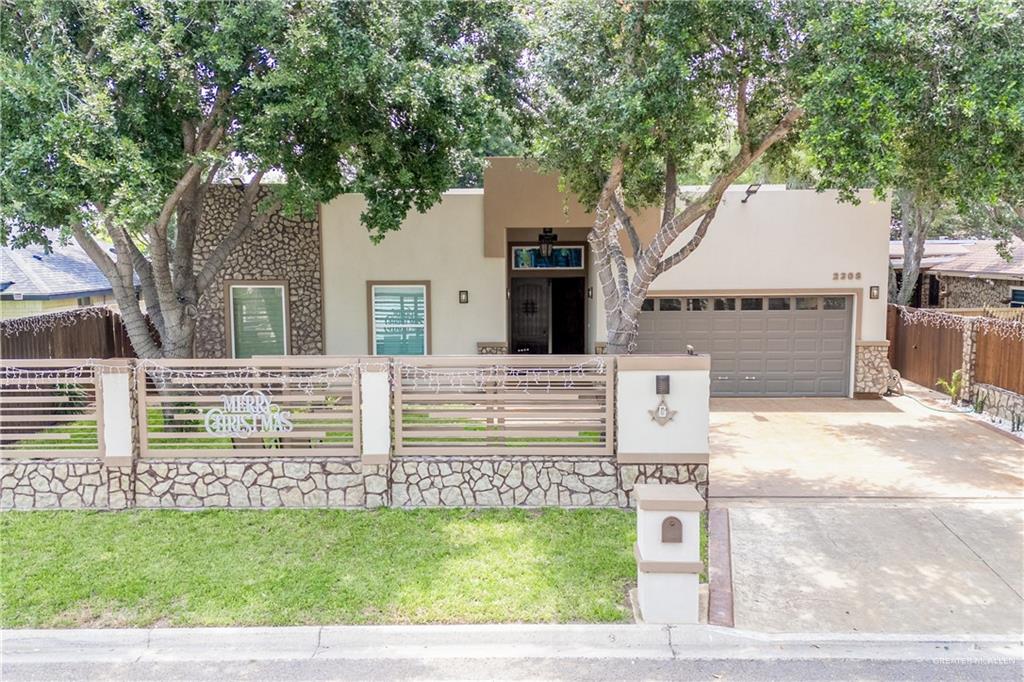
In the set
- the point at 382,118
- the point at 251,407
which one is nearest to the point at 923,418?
the point at 382,118

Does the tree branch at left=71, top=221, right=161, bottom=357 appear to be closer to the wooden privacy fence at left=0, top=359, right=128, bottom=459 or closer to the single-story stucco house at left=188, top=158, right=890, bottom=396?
the single-story stucco house at left=188, top=158, right=890, bottom=396

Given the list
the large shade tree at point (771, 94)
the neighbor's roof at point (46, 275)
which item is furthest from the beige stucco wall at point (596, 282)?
the neighbor's roof at point (46, 275)

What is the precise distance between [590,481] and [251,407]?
3.68 metres

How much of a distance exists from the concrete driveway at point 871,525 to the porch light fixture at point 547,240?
16.9 ft

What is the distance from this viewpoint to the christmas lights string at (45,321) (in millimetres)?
10963

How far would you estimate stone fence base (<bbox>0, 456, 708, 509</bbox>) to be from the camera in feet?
24.5

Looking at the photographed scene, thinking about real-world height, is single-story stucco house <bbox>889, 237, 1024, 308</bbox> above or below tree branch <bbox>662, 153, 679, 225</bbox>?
below

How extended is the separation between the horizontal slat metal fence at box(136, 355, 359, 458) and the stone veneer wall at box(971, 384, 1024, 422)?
10.4 meters

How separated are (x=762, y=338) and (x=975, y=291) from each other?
1196 cm

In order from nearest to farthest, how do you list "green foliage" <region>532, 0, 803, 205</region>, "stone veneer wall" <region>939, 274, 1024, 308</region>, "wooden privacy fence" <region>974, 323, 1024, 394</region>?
"green foliage" <region>532, 0, 803, 205</region> → "wooden privacy fence" <region>974, 323, 1024, 394</region> → "stone veneer wall" <region>939, 274, 1024, 308</region>

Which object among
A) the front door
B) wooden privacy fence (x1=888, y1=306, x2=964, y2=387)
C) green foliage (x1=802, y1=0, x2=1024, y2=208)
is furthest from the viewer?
the front door

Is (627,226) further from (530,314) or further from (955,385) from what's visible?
(955,385)

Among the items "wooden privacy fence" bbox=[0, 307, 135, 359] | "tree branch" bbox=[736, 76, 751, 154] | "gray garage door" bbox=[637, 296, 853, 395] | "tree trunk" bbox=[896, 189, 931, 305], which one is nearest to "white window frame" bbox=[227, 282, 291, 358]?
"wooden privacy fence" bbox=[0, 307, 135, 359]

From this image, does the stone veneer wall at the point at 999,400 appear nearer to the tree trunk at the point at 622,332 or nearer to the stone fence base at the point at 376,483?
the tree trunk at the point at 622,332
